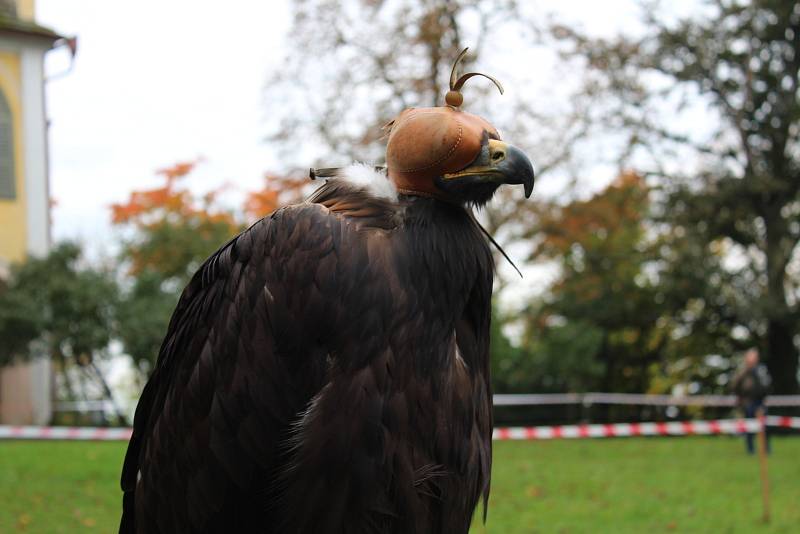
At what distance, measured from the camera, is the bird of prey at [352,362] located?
2270 mm

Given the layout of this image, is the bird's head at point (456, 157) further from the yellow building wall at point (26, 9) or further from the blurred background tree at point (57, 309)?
the yellow building wall at point (26, 9)

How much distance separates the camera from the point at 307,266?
233 cm

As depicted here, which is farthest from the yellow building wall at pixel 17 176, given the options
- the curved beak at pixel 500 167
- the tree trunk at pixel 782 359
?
the curved beak at pixel 500 167

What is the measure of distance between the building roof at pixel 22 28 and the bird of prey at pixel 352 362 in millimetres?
19249

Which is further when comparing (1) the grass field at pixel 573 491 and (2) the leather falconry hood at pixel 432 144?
(1) the grass field at pixel 573 491

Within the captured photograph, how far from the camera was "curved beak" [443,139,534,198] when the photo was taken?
2318 mm

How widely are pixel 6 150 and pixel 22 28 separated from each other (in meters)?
2.58

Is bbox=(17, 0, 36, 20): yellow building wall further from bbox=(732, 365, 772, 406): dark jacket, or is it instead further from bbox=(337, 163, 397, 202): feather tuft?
bbox=(337, 163, 397, 202): feather tuft

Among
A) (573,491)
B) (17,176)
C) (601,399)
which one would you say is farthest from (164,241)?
(573,491)

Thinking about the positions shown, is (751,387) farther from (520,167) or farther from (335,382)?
(335,382)

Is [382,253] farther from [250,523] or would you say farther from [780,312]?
[780,312]

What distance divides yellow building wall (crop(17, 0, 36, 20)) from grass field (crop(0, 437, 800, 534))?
1023 centimetres

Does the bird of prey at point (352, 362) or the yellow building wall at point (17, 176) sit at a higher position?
the yellow building wall at point (17, 176)

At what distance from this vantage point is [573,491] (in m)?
10.3
